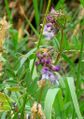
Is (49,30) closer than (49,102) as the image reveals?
No

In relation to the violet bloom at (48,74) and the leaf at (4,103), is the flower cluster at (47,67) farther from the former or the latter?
the leaf at (4,103)

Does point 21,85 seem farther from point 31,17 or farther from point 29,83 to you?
point 31,17

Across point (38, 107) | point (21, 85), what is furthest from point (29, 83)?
point (38, 107)

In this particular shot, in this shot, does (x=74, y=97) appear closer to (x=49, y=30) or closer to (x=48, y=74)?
(x=48, y=74)

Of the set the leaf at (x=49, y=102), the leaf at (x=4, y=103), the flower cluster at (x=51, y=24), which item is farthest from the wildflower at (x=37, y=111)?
the flower cluster at (x=51, y=24)

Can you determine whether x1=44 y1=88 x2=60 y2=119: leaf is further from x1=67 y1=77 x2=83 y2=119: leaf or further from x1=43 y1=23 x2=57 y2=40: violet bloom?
x1=43 y1=23 x2=57 y2=40: violet bloom

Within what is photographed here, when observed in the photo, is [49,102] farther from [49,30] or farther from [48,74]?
[49,30]

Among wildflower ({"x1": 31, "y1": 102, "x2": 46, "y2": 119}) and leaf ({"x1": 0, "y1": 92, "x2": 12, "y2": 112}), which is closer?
wildflower ({"x1": 31, "y1": 102, "x2": 46, "y2": 119})

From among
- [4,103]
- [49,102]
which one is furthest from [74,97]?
[4,103]

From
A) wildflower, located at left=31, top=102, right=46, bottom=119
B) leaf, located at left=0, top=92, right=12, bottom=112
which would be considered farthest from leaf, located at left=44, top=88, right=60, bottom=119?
leaf, located at left=0, top=92, right=12, bottom=112

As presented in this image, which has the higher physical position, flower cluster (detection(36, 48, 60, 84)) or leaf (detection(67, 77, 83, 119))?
flower cluster (detection(36, 48, 60, 84))

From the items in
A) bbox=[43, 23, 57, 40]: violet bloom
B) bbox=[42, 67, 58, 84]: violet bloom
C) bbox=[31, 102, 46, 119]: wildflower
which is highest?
bbox=[43, 23, 57, 40]: violet bloom

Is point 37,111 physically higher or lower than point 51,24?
lower
